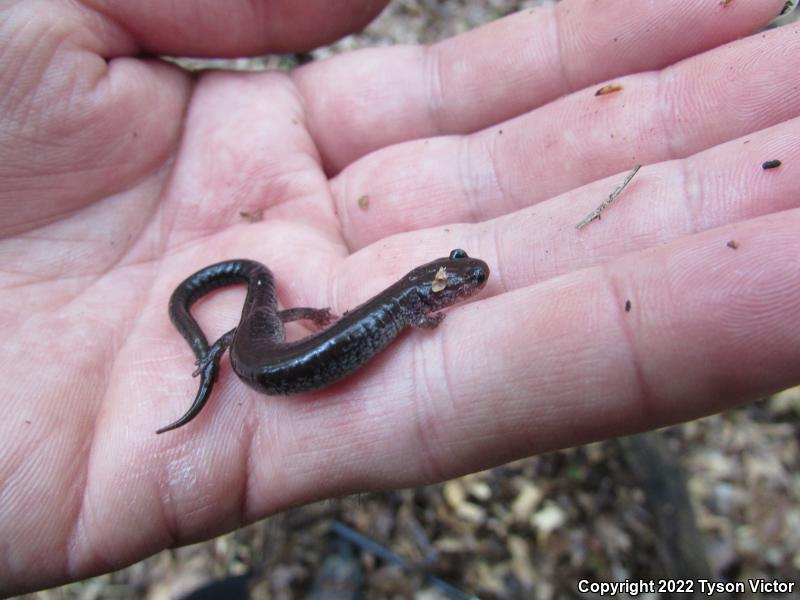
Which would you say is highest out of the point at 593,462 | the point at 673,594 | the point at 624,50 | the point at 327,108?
the point at 327,108

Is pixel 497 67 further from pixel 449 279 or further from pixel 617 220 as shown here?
pixel 449 279

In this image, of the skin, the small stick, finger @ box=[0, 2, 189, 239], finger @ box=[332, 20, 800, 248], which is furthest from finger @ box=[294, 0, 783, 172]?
finger @ box=[0, 2, 189, 239]

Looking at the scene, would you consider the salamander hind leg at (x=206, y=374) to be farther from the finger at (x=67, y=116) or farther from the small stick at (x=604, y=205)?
the small stick at (x=604, y=205)

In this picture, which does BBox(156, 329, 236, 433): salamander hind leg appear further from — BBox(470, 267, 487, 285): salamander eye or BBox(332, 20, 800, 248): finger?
BBox(470, 267, 487, 285): salamander eye

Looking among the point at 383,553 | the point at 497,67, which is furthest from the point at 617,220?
the point at 383,553

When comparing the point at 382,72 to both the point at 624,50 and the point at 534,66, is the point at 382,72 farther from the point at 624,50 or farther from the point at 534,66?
the point at 624,50

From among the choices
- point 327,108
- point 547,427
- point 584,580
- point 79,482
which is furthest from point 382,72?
point 584,580
